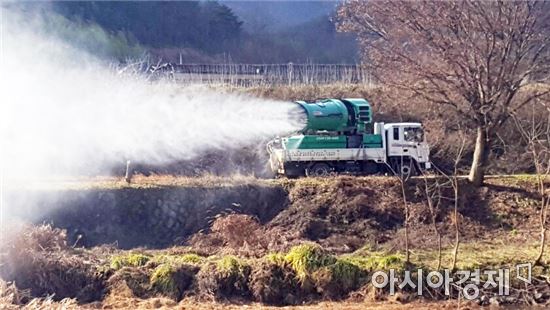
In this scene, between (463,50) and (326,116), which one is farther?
(326,116)

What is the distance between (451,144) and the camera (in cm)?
3133

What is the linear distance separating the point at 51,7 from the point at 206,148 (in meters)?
21.2

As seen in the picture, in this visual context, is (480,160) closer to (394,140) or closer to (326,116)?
(394,140)

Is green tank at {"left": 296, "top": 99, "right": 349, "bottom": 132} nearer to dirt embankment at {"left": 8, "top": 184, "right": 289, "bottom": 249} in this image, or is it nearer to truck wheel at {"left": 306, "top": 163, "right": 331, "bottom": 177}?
truck wheel at {"left": 306, "top": 163, "right": 331, "bottom": 177}

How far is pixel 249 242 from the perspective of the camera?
66.0 ft

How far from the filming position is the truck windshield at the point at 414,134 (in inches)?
1062

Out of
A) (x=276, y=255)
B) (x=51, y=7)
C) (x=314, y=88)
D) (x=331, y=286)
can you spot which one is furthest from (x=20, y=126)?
(x=51, y=7)

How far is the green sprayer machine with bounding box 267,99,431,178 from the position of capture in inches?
1024

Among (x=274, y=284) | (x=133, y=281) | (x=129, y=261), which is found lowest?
(x=274, y=284)

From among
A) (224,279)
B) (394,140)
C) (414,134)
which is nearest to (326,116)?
(394,140)

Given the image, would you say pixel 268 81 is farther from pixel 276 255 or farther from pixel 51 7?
pixel 276 255

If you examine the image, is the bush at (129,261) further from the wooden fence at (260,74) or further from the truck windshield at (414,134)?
the wooden fence at (260,74)

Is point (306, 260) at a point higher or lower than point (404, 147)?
lower

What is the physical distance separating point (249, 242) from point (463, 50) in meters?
8.65
